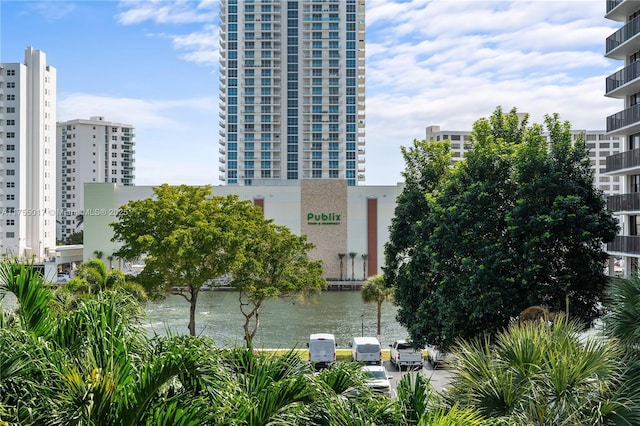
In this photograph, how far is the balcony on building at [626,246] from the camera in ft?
65.5

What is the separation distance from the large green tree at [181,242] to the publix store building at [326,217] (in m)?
35.4

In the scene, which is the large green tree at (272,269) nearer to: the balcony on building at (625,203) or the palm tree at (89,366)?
the balcony on building at (625,203)

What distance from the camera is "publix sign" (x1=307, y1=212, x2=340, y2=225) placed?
59.3 m

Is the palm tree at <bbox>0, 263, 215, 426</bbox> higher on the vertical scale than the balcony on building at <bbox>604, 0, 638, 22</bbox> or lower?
lower

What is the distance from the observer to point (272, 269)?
932 inches

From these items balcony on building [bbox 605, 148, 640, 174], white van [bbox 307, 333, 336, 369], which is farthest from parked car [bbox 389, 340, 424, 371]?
balcony on building [bbox 605, 148, 640, 174]

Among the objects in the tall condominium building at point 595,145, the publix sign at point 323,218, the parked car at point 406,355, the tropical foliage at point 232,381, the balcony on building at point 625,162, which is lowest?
the parked car at point 406,355

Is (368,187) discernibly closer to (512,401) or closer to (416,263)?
(416,263)

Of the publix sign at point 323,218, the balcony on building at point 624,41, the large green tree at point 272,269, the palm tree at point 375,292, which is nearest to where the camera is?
the balcony on building at point 624,41

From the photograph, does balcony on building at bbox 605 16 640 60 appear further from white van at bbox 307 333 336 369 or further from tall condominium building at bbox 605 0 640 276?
white van at bbox 307 333 336 369

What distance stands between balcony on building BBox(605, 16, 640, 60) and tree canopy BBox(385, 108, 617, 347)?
19.1ft

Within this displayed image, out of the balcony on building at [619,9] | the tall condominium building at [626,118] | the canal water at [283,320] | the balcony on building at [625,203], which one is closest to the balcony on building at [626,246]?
the tall condominium building at [626,118]

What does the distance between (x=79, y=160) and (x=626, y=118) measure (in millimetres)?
90473

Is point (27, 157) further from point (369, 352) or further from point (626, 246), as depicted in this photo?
point (626, 246)
